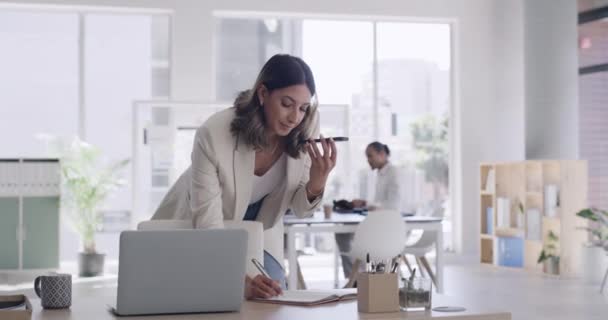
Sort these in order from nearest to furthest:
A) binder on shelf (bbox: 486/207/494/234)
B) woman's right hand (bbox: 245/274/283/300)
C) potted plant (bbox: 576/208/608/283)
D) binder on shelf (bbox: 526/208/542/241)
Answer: woman's right hand (bbox: 245/274/283/300) < potted plant (bbox: 576/208/608/283) < binder on shelf (bbox: 526/208/542/241) < binder on shelf (bbox: 486/207/494/234)

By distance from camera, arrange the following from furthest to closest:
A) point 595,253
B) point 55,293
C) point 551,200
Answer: point 551,200
point 595,253
point 55,293

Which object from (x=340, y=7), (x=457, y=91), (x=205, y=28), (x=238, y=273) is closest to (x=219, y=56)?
(x=205, y=28)

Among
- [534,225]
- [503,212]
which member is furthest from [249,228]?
[503,212]

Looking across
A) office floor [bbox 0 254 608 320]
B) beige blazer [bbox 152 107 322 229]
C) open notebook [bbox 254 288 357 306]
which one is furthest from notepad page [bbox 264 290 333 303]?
office floor [bbox 0 254 608 320]

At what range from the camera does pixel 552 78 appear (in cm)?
973

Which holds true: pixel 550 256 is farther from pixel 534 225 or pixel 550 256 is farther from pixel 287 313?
pixel 287 313

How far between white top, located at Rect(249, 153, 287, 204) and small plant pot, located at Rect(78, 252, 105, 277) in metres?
6.88

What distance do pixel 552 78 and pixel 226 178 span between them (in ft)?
25.4

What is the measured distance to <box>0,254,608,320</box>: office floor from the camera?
6.47 m

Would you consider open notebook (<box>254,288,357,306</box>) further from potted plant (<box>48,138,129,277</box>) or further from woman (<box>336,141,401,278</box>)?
potted plant (<box>48,138,129,277</box>)

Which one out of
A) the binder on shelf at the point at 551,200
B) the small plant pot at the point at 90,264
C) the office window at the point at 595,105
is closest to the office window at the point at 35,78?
the small plant pot at the point at 90,264

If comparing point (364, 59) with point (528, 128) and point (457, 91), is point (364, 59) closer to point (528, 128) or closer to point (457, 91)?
point (457, 91)

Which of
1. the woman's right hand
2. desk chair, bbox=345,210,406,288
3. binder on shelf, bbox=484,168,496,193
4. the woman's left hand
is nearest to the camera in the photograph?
the woman's right hand

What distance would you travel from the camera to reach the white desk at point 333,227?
6555 millimetres
